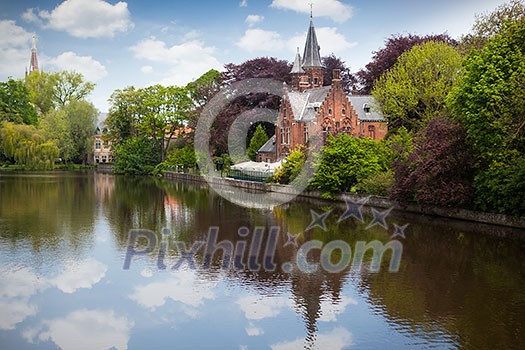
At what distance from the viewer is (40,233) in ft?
69.4

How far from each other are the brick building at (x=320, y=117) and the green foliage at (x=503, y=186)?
21.9m

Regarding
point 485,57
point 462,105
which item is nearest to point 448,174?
point 462,105

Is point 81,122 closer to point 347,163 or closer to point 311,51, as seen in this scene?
point 311,51

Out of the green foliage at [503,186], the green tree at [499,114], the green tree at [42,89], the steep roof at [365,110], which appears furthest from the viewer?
the green tree at [42,89]

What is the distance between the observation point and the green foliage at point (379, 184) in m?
29.3

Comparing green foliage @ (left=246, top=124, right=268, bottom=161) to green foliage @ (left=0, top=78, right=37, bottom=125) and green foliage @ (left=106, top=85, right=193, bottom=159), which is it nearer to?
green foliage @ (left=106, top=85, right=193, bottom=159)

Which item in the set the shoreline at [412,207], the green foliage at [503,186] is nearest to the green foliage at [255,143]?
the shoreline at [412,207]

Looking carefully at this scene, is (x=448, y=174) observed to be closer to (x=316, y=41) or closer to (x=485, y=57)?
(x=485, y=57)

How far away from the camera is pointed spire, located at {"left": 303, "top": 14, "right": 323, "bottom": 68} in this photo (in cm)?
5519

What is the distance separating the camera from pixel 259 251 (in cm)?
1825

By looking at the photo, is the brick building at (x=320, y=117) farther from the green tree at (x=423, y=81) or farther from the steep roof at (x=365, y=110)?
the green tree at (x=423, y=81)

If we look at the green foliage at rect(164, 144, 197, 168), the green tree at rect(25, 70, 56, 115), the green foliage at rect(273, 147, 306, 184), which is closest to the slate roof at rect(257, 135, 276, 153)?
the green foliage at rect(164, 144, 197, 168)

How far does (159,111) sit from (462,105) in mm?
49081

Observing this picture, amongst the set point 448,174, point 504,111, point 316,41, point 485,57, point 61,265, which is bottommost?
point 61,265
